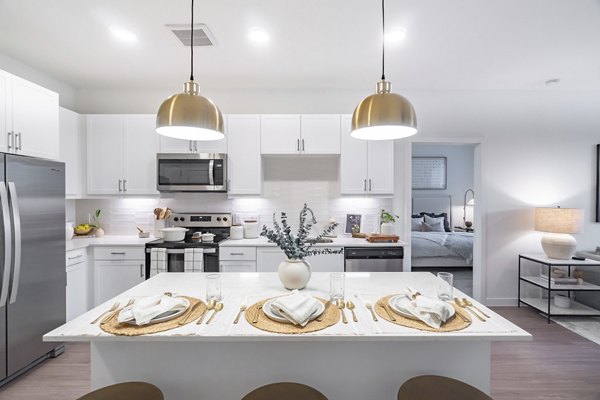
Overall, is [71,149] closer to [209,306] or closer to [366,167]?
[209,306]

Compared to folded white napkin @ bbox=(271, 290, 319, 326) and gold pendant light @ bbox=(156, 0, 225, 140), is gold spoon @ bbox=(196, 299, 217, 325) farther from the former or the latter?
gold pendant light @ bbox=(156, 0, 225, 140)

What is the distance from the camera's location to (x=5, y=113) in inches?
91.1

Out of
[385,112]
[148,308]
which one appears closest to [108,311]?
[148,308]

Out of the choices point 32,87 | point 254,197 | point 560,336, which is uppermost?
point 32,87

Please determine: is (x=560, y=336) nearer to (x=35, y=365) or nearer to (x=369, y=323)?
(x=369, y=323)

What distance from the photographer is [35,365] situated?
2.54 metres

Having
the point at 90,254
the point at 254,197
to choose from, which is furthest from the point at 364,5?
the point at 90,254

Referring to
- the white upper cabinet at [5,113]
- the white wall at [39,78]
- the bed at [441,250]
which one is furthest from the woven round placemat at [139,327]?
the bed at [441,250]

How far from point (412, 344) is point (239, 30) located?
2.65m

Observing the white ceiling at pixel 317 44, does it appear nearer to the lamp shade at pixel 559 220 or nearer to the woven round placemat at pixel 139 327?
the lamp shade at pixel 559 220

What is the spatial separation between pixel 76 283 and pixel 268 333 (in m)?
2.95

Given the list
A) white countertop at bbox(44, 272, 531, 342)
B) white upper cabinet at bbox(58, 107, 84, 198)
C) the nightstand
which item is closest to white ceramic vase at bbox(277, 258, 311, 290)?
white countertop at bbox(44, 272, 531, 342)

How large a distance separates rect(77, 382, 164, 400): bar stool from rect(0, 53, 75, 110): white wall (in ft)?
11.5

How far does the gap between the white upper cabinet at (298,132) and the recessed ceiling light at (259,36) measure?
0.99 metres
